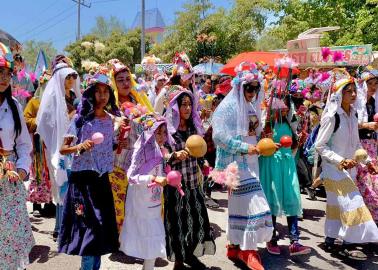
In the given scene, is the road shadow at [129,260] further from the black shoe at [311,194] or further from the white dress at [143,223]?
the black shoe at [311,194]

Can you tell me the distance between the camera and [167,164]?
4.29 meters

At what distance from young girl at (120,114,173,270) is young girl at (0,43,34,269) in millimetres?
868

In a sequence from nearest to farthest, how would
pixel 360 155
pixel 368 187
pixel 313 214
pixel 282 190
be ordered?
pixel 360 155 → pixel 282 190 → pixel 368 187 → pixel 313 214

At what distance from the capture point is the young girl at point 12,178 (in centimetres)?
335

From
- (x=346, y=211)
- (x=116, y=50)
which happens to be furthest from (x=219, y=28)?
(x=346, y=211)

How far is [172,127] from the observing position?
4395mm

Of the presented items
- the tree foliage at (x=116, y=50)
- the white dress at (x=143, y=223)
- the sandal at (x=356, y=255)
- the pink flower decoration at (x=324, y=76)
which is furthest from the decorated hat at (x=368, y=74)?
the tree foliage at (x=116, y=50)

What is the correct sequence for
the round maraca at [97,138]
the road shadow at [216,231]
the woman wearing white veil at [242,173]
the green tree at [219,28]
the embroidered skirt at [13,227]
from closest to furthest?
the embroidered skirt at [13,227] → the round maraca at [97,138] → the woman wearing white veil at [242,173] → the road shadow at [216,231] → the green tree at [219,28]

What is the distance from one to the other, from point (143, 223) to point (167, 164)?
0.67 m

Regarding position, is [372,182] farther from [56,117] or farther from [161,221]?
[56,117]

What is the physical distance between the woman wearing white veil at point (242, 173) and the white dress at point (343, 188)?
912 millimetres

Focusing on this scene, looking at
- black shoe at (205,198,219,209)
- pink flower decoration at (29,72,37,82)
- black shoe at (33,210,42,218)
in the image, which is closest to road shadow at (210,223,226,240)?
black shoe at (205,198,219,209)

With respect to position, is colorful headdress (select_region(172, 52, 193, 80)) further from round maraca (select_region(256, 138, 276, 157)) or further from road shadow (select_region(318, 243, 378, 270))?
road shadow (select_region(318, 243, 378, 270))

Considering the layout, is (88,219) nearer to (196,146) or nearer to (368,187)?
(196,146)
